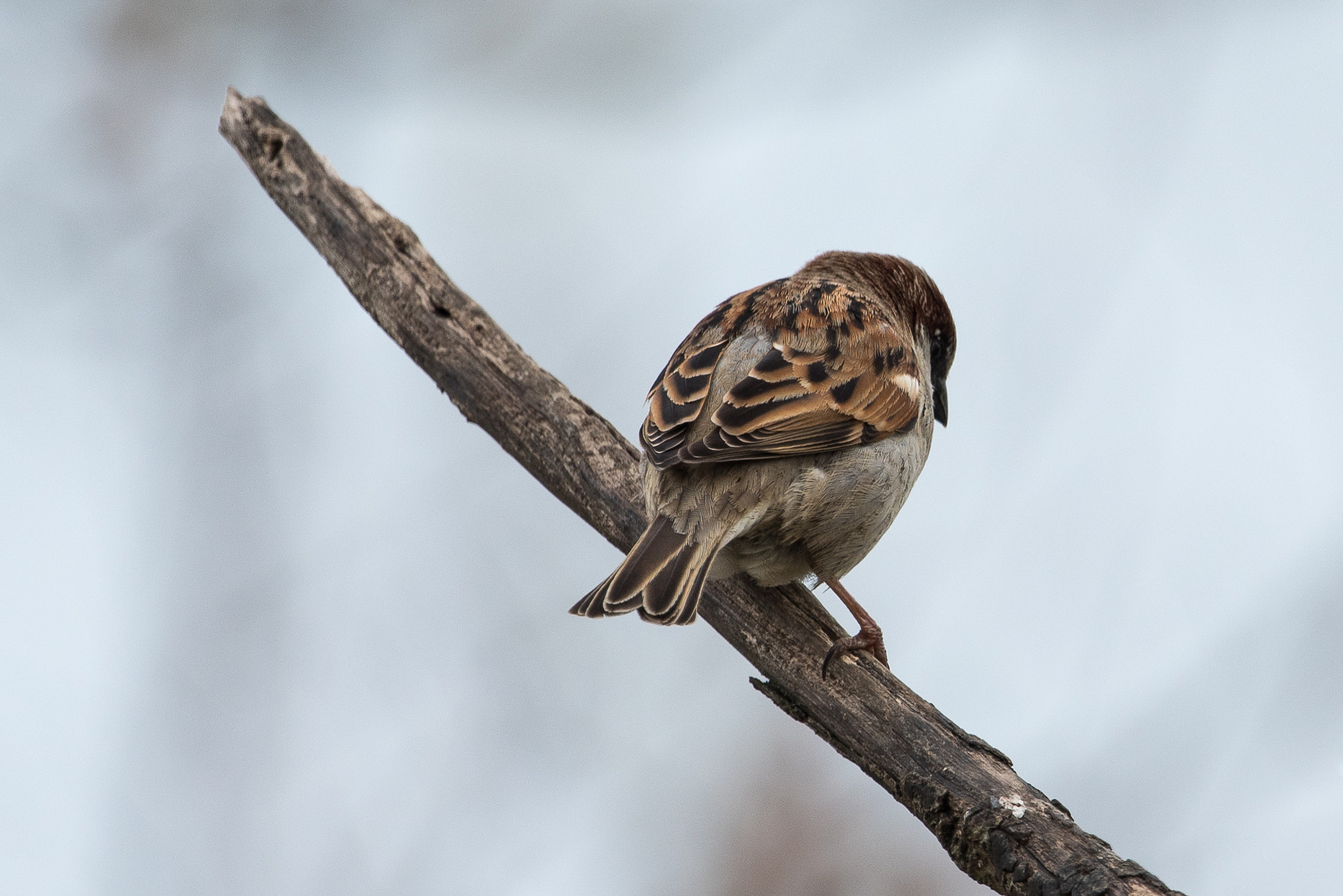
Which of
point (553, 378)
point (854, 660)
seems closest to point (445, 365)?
point (553, 378)

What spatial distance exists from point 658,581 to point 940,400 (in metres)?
3.36

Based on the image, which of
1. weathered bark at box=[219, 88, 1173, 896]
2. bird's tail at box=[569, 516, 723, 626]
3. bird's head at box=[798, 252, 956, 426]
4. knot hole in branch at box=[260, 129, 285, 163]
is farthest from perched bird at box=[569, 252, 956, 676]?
knot hole in branch at box=[260, 129, 285, 163]

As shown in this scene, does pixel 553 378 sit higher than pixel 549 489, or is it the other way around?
pixel 553 378

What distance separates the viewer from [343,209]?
6008 mm

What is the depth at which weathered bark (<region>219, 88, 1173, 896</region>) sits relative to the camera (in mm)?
4906

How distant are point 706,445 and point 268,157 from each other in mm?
2752

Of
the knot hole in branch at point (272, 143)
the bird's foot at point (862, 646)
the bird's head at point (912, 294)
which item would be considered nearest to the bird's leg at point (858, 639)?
the bird's foot at point (862, 646)

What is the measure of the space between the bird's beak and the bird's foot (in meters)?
2.50

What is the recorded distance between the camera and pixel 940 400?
24.8 feet

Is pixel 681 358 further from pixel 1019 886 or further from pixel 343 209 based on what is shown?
pixel 1019 886

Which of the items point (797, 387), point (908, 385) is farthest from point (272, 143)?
point (908, 385)

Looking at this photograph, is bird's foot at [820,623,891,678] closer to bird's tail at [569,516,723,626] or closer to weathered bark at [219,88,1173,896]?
weathered bark at [219,88,1173,896]

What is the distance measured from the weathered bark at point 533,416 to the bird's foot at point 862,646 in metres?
0.05

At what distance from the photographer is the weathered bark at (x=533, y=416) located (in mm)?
4906
